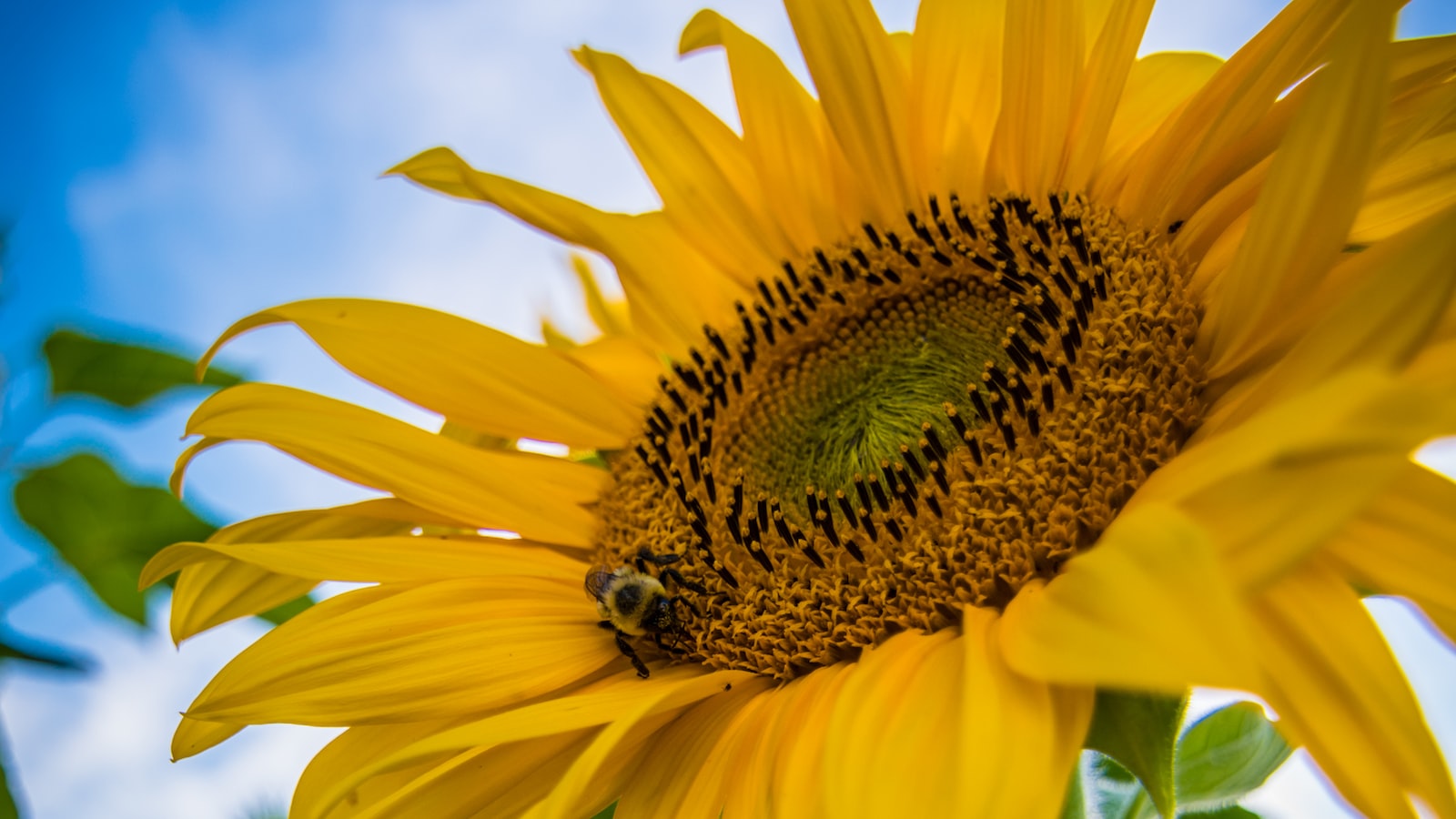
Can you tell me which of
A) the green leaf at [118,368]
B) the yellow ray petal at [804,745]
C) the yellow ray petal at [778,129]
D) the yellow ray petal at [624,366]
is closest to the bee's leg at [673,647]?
the yellow ray petal at [804,745]

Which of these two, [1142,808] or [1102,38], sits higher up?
[1102,38]

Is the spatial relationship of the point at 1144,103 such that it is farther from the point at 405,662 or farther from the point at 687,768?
the point at 405,662

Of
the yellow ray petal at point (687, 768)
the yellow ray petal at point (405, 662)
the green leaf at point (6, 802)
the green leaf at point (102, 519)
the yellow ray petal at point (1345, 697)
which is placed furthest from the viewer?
the green leaf at point (102, 519)

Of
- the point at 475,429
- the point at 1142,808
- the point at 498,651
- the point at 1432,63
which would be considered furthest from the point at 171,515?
the point at 1432,63

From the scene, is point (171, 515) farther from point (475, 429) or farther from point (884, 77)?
point (884, 77)

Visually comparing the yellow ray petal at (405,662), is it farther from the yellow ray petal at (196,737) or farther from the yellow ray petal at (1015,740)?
the yellow ray petal at (1015,740)

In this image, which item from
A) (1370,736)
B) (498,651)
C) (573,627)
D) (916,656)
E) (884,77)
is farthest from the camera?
(884,77)
